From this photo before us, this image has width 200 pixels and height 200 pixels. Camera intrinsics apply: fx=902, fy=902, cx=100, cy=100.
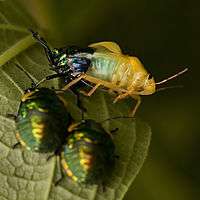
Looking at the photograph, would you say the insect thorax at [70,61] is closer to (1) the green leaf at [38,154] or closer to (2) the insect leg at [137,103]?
(1) the green leaf at [38,154]

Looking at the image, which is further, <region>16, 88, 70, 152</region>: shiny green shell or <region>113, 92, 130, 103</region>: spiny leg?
<region>113, 92, 130, 103</region>: spiny leg

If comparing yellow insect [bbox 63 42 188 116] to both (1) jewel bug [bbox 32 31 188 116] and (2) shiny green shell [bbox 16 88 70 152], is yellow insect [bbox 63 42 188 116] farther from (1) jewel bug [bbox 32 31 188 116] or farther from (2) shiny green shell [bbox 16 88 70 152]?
(2) shiny green shell [bbox 16 88 70 152]

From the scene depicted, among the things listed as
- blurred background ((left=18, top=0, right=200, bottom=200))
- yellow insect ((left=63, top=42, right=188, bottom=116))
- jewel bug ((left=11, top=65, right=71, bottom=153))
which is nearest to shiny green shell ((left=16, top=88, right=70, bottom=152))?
jewel bug ((left=11, top=65, right=71, bottom=153))

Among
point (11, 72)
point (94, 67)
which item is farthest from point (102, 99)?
point (11, 72)

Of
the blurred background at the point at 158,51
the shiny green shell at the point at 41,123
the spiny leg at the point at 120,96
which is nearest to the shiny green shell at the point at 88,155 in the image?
the shiny green shell at the point at 41,123

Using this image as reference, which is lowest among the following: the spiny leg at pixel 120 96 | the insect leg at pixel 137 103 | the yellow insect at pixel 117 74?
the insect leg at pixel 137 103

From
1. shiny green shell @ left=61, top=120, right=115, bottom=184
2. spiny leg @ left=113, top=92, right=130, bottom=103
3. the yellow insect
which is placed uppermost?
the yellow insect
